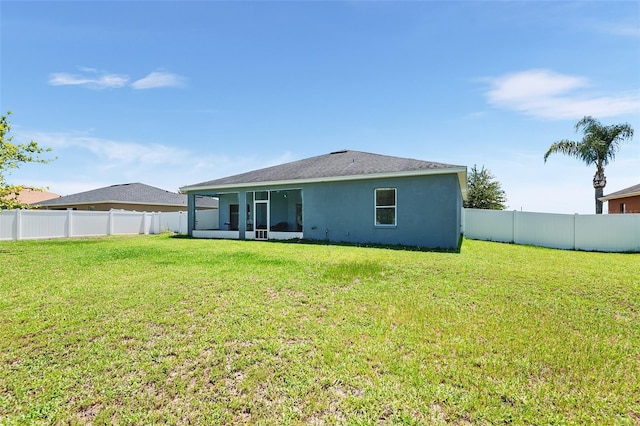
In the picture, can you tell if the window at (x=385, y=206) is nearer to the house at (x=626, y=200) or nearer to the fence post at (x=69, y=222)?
the house at (x=626, y=200)

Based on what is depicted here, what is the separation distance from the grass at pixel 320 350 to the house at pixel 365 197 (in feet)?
18.4

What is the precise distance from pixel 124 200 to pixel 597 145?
34.9 meters

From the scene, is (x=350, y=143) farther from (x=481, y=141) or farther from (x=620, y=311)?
(x=620, y=311)

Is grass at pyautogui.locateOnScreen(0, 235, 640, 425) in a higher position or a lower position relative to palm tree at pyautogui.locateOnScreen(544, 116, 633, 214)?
lower

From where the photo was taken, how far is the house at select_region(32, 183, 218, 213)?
25.5 metres

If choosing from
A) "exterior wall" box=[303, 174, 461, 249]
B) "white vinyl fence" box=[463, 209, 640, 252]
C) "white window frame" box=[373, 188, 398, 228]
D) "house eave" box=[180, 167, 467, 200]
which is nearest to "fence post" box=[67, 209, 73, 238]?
"house eave" box=[180, 167, 467, 200]

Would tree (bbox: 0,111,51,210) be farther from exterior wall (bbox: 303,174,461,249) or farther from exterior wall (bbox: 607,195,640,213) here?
exterior wall (bbox: 607,195,640,213)

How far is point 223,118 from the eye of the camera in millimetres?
16922

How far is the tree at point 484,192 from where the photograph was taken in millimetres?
30328

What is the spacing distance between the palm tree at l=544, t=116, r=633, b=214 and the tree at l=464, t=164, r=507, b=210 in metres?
9.57

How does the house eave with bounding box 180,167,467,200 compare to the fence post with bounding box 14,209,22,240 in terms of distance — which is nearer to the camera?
the house eave with bounding box 180,167,467,200

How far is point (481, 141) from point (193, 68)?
1438 centimetres

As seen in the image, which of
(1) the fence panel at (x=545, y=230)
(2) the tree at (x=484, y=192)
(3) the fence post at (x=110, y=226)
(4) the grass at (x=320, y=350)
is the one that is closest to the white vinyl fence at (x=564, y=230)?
(1) the fence panel at (x=545, y=230)

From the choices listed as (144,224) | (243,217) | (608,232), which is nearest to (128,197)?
(144,224)
